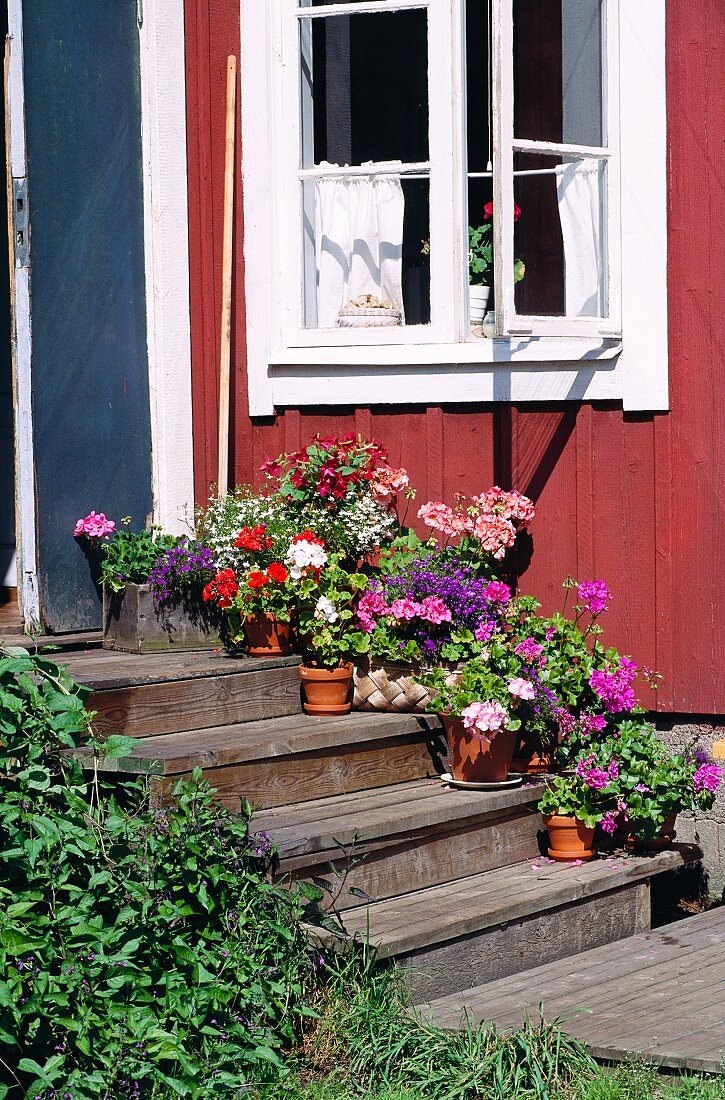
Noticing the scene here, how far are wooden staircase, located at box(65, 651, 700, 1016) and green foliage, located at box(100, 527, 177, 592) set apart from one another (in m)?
0.33

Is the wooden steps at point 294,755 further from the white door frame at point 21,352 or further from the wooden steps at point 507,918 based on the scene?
the white door frame at point 21,352

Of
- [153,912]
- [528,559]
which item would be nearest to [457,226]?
[528,559]

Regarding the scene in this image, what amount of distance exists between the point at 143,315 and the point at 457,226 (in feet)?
4.22

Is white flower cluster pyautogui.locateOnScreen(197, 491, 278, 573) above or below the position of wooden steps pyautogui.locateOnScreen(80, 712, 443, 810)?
above

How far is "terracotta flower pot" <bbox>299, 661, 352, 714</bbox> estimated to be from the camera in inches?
184

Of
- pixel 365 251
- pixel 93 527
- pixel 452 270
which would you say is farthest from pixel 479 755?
pixel 365 251

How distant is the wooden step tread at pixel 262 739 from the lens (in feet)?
12.6

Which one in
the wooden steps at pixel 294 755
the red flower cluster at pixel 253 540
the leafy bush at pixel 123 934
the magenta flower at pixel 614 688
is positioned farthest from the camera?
the red flower cluster at pixel 253 540

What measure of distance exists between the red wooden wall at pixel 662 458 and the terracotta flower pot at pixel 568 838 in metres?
0.67

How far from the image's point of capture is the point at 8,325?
6.44m

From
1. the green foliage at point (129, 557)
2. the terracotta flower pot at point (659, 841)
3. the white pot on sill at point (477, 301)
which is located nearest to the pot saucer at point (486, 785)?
the terracotta flower pot at point (659, 841)

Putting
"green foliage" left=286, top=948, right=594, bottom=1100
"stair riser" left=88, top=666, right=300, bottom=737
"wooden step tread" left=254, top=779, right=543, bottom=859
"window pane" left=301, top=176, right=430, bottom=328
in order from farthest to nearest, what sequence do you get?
"window pane" left=301, top=176, right=430, bottom=328
"stair riser" left=88, top=666, right=300, bottom=737
"wooden step tread" left=254, top=779, right=543, bottom=859
"green foliage" left=286, top=948, right=594, bottom=1100

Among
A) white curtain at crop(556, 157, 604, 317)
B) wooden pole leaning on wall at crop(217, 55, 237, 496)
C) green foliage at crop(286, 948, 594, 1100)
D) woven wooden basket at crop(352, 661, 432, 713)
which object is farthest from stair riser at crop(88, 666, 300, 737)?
white curtain at crop(556, 157, 604, 317)

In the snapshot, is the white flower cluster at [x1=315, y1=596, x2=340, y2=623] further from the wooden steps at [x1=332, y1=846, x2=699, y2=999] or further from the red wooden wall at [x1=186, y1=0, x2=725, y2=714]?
the wooden steps at [x1=332, y1=846, x2=699, y2=999]
